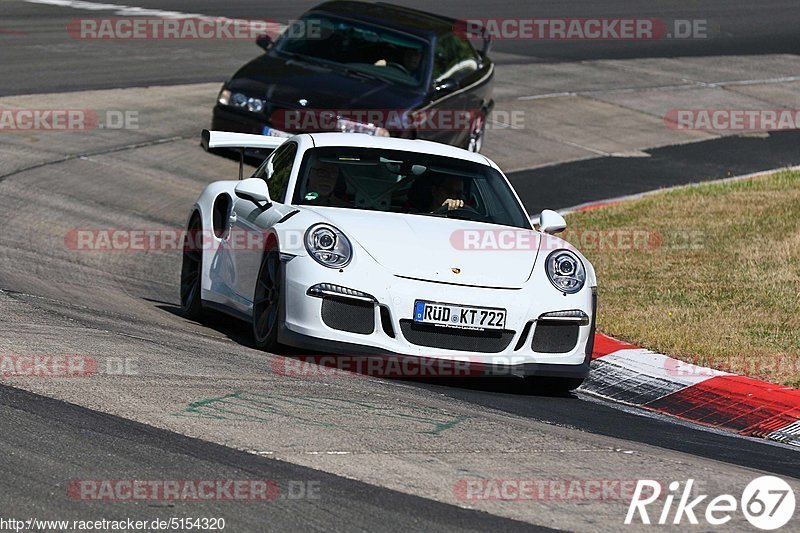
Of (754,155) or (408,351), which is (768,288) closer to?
(408,351)

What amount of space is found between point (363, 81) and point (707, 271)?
496 cm

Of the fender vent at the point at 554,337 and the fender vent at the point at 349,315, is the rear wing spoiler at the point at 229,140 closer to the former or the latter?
the fender vent at the point at 349,315

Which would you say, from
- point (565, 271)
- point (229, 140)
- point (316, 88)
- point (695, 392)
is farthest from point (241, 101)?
point (695, 392)

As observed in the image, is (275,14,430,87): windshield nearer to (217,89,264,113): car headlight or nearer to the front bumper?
(217,89,264,113): car headlight

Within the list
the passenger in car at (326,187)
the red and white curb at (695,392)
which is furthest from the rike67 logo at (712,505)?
the passenger in car at (326,187)

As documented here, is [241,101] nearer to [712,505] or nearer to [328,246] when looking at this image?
[328,246]

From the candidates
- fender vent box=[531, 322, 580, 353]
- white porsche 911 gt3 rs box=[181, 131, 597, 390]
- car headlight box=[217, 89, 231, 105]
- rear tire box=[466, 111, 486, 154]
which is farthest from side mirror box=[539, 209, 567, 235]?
rear tire box=[466, 111, 486, 154]

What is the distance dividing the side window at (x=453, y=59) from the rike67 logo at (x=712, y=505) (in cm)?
1038

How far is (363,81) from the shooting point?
1518 cm

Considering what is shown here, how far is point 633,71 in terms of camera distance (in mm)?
24000

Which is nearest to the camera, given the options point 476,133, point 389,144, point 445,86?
point 389,144

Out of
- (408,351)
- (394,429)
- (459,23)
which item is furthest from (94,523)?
(459,23)

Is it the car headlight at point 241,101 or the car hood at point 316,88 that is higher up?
the car hood at point 316,88

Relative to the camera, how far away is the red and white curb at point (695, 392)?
314 inches
